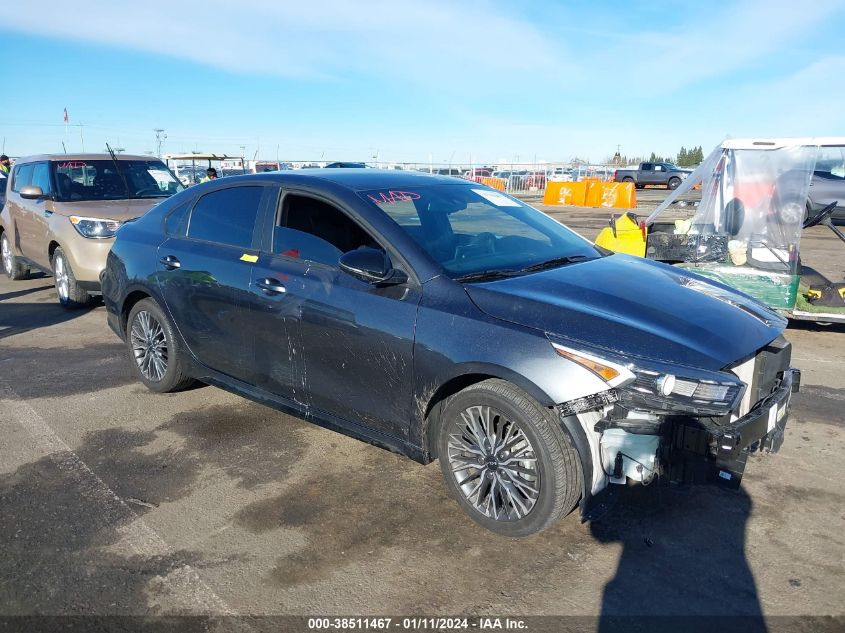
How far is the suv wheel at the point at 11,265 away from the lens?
33.6ft

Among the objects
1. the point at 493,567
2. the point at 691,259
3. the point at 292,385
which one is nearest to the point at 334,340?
the point at 292,385

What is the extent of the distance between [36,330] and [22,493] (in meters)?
4.33

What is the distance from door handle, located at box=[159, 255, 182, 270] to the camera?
4867 mm

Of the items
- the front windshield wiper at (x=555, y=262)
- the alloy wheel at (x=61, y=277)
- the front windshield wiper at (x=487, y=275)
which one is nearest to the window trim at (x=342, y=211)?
the front windshield wiper at (x=487, y=275)

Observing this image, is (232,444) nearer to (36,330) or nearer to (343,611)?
(343,611)

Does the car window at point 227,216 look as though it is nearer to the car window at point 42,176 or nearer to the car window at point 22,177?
the car window at point 42,176

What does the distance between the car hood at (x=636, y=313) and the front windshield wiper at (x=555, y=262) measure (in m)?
0.08

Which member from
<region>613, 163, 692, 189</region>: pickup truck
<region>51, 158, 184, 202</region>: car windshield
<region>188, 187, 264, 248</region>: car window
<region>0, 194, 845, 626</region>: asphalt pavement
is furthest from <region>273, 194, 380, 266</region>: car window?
<region>613, 163, 692, 189</region>: pickup truck

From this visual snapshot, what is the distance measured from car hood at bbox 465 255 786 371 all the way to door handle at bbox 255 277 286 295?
1225mm

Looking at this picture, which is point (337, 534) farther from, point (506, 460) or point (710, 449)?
point (710, 449)

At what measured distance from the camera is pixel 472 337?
10.8 feet

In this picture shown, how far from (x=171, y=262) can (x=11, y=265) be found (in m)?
7.01

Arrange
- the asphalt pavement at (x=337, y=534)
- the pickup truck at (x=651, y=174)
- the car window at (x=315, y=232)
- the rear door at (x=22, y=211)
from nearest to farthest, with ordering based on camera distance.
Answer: the asphalt pavement at (x=337, y=534), the car window at (x=315, y=232), the rear door at (x=22, y=211), the pickup truck at (x=651, y=174)

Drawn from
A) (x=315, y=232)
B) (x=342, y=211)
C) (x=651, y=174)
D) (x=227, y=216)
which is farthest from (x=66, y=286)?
(x=651, y=174)
